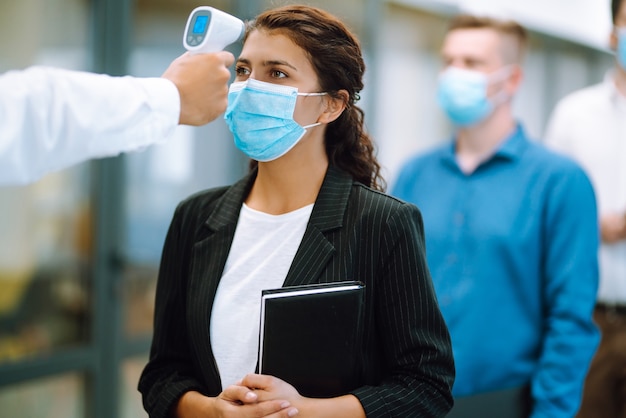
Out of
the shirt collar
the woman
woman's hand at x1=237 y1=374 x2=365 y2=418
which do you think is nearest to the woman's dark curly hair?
the woman

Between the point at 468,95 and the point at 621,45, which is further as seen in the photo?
the point at 621,45

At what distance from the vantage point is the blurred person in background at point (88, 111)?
1.07 m

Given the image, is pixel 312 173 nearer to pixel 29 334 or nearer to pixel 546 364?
pixel 546 364

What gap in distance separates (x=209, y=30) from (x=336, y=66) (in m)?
0.28

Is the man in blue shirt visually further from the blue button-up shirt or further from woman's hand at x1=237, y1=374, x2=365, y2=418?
woman's hand at x1=237, y1=374, x2=365, y2=418

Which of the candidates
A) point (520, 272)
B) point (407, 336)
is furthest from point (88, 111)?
point (520, 272)

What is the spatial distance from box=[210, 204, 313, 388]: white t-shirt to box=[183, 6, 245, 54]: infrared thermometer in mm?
332

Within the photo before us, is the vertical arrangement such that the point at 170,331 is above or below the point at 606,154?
below

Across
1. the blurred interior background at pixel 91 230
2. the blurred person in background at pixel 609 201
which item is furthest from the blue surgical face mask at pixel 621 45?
the blurred interior background at pixel 91 230

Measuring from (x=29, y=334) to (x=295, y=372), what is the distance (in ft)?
5.58

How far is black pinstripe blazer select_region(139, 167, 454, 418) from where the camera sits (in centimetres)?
121

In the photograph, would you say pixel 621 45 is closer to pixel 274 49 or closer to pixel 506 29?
pixel 506 29

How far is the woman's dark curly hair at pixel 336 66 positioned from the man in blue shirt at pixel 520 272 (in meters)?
0.58

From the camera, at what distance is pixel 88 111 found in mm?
1105
